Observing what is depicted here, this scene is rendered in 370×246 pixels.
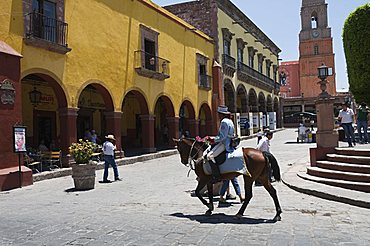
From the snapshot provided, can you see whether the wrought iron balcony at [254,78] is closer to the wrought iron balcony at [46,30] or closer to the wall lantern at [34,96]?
the wall lantern at [34,96]

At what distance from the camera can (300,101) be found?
172 feet

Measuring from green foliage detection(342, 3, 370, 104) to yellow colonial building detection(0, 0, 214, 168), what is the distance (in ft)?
29.6

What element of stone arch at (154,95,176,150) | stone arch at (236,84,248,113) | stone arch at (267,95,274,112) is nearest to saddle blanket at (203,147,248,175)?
stone arch at (154,95,176,150)

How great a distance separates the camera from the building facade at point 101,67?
43.8ft

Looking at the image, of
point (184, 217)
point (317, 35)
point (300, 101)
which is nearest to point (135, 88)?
point (184, 217)

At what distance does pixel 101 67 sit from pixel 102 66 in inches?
3.4

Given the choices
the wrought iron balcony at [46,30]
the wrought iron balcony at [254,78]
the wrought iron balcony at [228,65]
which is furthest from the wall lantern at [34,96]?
the wrought iron balcony at [254,78]

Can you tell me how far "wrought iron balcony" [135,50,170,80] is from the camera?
18750 mm

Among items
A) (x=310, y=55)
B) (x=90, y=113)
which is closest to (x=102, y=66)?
(x=90, y=113)

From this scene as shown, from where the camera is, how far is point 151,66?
20.0m

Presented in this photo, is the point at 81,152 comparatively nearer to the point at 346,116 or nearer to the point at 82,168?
the point at 82,168

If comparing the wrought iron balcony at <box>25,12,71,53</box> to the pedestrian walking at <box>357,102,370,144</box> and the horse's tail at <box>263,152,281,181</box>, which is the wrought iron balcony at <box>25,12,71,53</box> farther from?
the pedestrian walking at <box>357,102,370,144</box>

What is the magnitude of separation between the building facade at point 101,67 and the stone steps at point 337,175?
839 centimetres

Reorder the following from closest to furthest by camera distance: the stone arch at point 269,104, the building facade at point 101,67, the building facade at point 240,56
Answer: the building facade at point 101,67 → the building facade at point 240,56 → the stone arch at point 269,104
